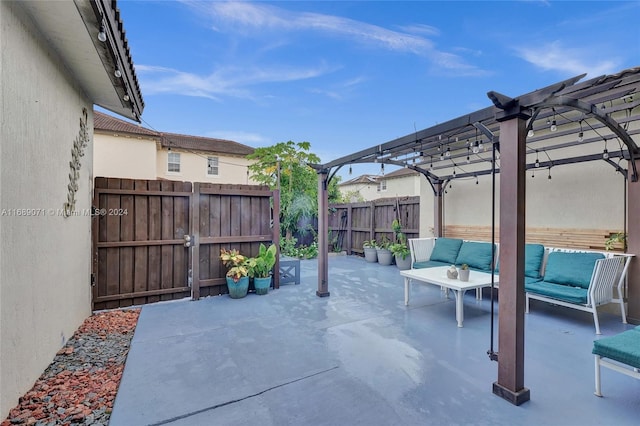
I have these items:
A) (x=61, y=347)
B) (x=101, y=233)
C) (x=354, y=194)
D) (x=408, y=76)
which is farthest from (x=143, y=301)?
(x=354, y=194)

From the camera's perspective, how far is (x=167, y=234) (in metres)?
4.70

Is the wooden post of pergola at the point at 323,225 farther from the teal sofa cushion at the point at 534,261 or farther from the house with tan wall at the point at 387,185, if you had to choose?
the house with tan wall at the point at 387,185

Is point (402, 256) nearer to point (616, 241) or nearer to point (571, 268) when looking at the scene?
point (571, 268)

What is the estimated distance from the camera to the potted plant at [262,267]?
503cm

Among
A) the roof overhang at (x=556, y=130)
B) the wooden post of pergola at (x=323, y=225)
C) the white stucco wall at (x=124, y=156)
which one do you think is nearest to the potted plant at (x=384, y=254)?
the roof overhang at (x=556, y=130)

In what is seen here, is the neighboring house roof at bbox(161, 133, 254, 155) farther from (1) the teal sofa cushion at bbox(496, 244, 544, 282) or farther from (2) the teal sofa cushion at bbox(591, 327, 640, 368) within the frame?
A: (2) the teal sofa cushion at bbox(591, 327, 640, 368)

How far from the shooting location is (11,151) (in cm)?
199

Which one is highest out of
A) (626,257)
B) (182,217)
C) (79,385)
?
(182,217)

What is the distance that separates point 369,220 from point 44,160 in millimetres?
→ 8117

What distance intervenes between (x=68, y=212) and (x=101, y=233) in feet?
4.07

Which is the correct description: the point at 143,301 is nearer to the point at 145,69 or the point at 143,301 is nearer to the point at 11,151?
the point at 11,151

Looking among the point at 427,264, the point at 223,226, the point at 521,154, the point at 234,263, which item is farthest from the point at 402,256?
the point at 521,154

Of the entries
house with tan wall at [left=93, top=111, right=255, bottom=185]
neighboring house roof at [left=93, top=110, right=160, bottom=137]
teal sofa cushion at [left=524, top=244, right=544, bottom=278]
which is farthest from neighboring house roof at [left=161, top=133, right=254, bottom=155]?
teal sofa cushion at [left=524, top=244, right=544, bottom=278]

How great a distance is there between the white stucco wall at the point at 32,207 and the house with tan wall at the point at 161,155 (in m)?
9.02
